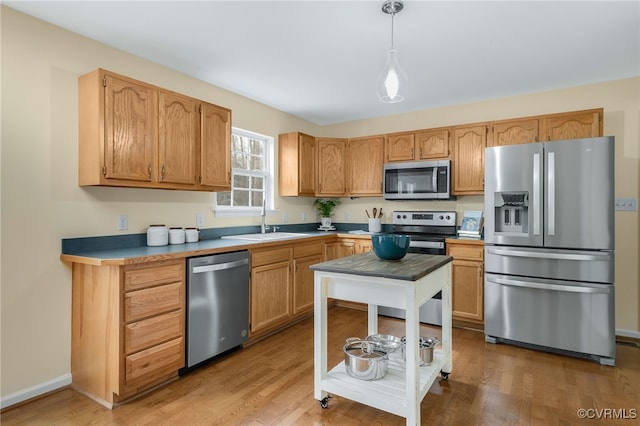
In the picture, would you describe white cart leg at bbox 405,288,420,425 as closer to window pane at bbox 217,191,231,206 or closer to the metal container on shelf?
the metal container on shelf

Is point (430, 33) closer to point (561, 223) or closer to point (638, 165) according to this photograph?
point (561, 223)

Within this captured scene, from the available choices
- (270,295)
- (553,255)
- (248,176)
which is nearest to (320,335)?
(270,295)

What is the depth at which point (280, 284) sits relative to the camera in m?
3.42

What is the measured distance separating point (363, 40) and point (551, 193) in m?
1.98

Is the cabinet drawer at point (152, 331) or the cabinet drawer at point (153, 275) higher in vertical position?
the cabinet drawer at point (153, 275)

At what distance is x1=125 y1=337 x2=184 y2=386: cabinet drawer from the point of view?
7.14ft

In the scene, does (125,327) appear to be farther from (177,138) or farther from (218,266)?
(177,138)

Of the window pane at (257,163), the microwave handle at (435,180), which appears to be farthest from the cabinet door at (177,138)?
the microwave handle at (435,180)

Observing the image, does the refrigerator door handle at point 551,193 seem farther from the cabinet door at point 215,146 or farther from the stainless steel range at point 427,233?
the cabinet door at point 215,146

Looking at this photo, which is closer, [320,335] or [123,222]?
[320,335]

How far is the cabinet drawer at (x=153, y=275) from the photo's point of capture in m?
2.16

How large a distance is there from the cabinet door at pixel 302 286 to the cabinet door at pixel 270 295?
0.31 ft

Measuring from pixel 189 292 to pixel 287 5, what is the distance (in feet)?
6.62

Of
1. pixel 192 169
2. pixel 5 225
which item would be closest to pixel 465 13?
pixel 192 169
